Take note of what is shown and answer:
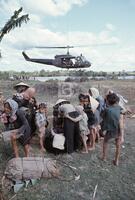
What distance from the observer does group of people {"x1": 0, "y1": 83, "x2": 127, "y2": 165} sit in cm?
575

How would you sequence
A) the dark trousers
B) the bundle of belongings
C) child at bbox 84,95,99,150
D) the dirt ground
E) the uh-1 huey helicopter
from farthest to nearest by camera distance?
the uh-1 huey helicopter, child at bbox 84,95,99,150, the dark trousers, the bundle of belongings, the dirt ground

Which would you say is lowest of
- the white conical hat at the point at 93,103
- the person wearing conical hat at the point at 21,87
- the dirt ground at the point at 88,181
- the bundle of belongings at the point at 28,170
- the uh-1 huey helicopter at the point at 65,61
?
the dirt ground at the point at 88,181

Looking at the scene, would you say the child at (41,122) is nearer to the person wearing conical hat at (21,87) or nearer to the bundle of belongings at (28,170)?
the person wearing conical hat at (21,87)

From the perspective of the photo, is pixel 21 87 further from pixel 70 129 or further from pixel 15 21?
pixel 15 21

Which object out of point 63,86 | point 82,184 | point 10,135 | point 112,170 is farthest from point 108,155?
point 63,86

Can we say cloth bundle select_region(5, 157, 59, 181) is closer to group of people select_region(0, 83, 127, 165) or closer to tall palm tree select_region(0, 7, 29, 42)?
group of people select_region(0, 83, 127, 165)

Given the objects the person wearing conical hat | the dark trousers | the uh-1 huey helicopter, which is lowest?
the dark trousers

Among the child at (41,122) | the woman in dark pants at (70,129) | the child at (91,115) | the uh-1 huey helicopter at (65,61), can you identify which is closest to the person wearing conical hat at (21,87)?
the child at (41,122)

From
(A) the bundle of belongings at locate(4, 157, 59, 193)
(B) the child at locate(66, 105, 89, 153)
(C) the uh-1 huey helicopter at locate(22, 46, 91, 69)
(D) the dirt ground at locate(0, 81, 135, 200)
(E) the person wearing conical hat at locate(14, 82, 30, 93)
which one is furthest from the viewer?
(C) the uh-1 huey helicopter at locate(22, 46, 91, 69)

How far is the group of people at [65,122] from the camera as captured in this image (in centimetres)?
575

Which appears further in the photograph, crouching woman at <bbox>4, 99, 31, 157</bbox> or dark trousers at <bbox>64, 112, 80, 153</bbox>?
dark trousers at <bbox>64, 112, 80, 153</bbox>

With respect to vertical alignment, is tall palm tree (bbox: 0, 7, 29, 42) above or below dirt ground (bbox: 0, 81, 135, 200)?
above

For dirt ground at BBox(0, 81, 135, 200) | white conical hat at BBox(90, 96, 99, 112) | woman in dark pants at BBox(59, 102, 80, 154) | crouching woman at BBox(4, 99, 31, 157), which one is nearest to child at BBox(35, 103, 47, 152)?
dirt ground at BBox(0, 81, 135, 200)

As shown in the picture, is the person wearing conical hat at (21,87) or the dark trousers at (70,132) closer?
the dark trousers at (70,132)
